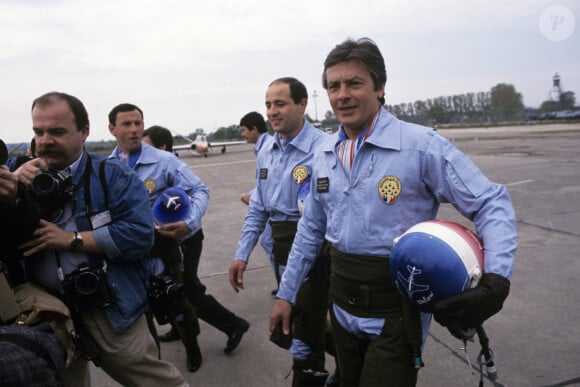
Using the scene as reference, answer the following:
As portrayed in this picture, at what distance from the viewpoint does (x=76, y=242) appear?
215cm

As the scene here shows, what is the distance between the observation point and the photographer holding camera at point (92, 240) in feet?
7.06

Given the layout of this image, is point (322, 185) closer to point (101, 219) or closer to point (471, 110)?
point (101, 219)

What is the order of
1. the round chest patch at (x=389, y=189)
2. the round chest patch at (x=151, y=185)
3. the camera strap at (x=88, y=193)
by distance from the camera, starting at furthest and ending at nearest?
the round chest patch at (x=151, y=185) < the camera strap at (x=88, y=193) < the round chest patch at (x=389, y=189)

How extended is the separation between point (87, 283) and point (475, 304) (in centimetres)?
176

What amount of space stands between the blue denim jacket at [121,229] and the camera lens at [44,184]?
0.17m

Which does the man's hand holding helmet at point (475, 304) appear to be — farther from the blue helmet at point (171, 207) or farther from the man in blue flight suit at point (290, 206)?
the blue helmet at point (171, 207)

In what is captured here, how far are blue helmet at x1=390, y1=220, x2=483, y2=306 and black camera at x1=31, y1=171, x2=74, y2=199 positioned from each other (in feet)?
5.29

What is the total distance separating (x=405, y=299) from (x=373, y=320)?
189mm

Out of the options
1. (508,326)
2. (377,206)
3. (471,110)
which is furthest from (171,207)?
(471,110)

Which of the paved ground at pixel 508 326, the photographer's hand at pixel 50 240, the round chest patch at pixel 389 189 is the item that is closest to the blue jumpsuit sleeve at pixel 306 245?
the round chest patch at pixel 389 189

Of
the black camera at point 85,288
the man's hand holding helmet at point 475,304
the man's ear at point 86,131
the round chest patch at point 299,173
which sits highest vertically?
the man's ear at point 86,131

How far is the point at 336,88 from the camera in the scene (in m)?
2.17

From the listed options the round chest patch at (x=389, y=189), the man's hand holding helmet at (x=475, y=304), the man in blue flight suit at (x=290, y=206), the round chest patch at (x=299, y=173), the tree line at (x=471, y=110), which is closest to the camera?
the man's hand holding helmet at (x=475, y=304)

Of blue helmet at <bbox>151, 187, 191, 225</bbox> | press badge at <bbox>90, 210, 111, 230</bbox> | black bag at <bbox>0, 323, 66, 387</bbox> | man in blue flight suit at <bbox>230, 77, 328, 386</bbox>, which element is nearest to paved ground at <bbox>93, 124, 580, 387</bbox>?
man in blue flight suit at <bbox>230, 77, 328, 386</bbox>
